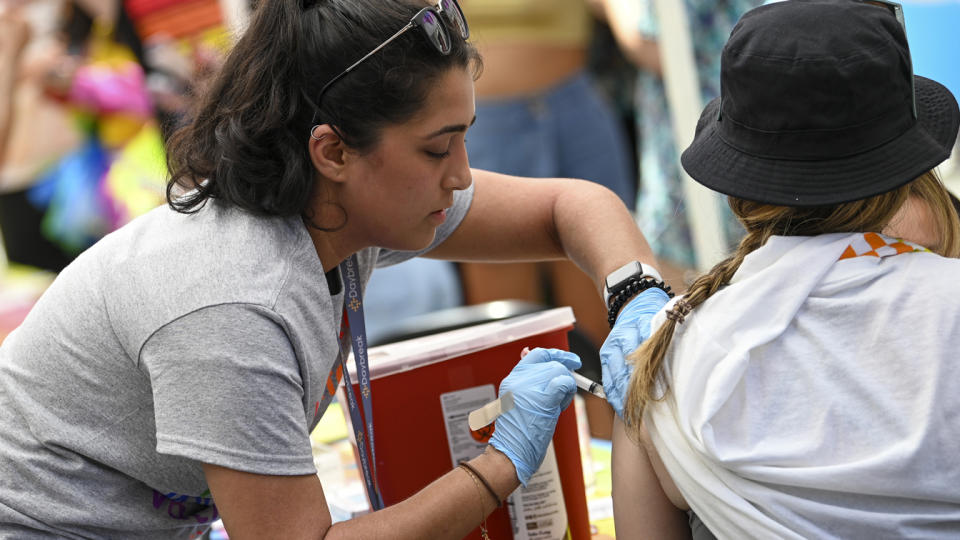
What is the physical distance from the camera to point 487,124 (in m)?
3.06

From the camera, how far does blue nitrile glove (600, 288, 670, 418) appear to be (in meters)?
1.15

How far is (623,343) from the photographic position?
1193mm

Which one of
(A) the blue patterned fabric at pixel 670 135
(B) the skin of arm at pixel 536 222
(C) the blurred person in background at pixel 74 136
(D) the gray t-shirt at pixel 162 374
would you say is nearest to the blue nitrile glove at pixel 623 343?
(B) the skin of arm at pixel 536 222

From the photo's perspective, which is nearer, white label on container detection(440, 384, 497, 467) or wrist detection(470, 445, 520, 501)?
wrist detection(470, 445, 520, 501)

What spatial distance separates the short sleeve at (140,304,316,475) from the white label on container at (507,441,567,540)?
0.33 metres

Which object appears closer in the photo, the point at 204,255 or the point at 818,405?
the point at 818,405

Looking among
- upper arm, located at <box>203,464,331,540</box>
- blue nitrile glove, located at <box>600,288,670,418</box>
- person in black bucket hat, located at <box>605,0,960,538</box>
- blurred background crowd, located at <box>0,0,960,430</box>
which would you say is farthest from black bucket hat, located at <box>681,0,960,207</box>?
blurred background crowd, located at <box>0,0,960,430</box>

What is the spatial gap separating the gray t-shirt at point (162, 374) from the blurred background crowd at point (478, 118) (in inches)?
46.7

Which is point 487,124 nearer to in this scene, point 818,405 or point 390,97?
point 390,97

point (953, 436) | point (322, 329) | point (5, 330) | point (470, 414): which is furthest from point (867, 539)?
point (5, 330)

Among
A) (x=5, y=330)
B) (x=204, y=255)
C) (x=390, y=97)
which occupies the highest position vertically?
(x=390, y=97)

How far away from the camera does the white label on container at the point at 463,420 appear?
4.39ft

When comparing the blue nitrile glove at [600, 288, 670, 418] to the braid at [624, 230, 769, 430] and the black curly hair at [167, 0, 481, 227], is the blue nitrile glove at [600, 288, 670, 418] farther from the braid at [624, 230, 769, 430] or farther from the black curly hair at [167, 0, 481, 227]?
the black curly hair at [167, 0, 481, 227]

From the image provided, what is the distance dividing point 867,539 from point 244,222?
2.55 feet
